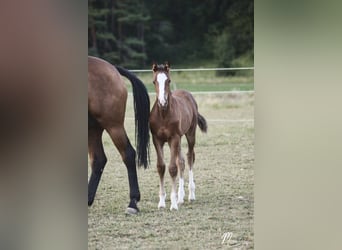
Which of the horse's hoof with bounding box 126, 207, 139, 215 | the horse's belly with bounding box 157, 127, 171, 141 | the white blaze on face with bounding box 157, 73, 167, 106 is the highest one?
the white blaze on face with bounding box 157, 73, 167, 106

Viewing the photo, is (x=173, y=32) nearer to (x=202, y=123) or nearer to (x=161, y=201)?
(x=202, y=123)

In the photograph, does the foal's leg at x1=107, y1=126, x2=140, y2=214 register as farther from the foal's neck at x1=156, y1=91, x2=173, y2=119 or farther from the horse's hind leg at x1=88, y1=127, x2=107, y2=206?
the foal's neck at x1=156, y1=91, x2=173, y2=119

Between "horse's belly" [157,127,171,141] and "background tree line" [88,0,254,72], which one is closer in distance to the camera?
"background tree line" [88,0,254,72]

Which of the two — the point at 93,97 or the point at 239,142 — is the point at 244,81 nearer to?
the point at 239,142

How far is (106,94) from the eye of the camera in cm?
294

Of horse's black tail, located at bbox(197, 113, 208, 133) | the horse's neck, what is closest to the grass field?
horse's black tail, located at bbox(197, 113, 208, 133)

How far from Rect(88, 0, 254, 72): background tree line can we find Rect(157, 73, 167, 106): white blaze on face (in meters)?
0.07

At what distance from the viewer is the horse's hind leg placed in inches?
114

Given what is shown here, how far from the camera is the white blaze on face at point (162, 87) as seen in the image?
285cm

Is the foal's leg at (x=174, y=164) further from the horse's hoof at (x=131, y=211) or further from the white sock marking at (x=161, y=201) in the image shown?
the horse's hoof at (x=131, y=211)

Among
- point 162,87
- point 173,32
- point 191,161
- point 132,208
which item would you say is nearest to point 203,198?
point 191,161

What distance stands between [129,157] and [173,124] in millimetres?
258
